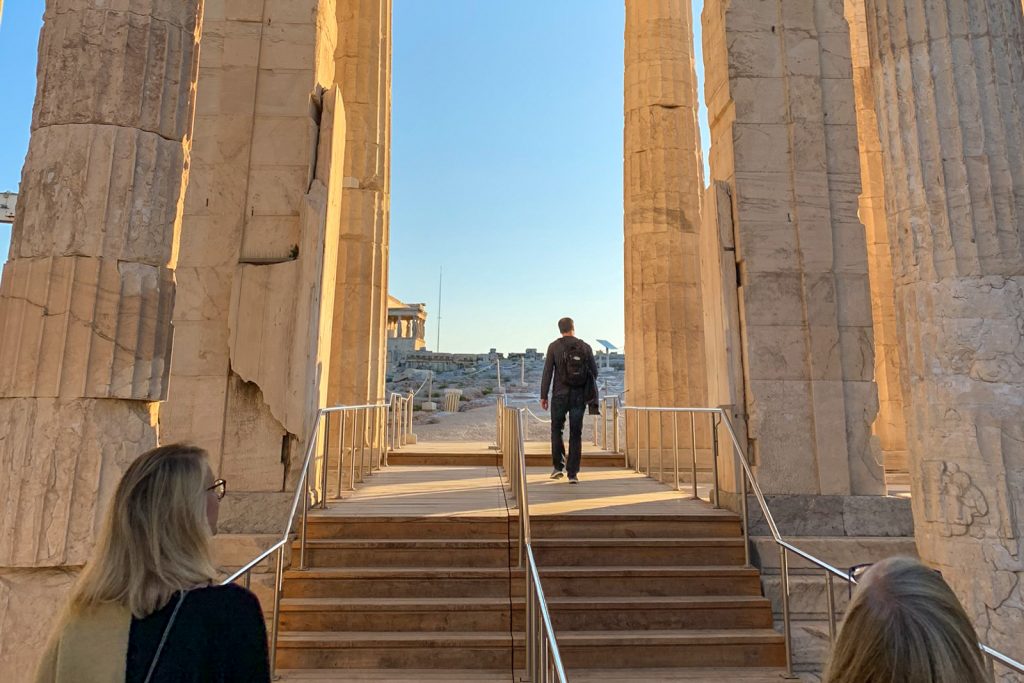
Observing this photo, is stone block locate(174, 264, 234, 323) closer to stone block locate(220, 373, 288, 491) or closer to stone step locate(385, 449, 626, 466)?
stone block locate(220, 373, 288, 491)

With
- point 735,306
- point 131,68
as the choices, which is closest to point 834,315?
point 735,306

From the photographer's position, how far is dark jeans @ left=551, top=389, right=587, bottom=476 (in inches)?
333

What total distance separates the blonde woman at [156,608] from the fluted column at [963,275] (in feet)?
15.3

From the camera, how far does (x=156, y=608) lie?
1616 mm

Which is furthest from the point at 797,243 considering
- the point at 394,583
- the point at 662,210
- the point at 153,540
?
the point at 153,540

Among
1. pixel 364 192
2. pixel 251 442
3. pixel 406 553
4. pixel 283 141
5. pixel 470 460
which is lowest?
pixel 406 553

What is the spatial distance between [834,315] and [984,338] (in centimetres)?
291

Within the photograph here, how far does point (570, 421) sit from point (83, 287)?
581 centimetres

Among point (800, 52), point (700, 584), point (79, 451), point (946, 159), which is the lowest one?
point (700, 584)

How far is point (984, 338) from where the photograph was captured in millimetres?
4617

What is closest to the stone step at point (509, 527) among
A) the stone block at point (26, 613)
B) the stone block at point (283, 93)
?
the stone block at point (26, 613)

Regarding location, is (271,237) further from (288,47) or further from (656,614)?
(656,614)

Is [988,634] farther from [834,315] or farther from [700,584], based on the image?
[834,315]

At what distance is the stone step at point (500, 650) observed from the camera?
5.13 metres
